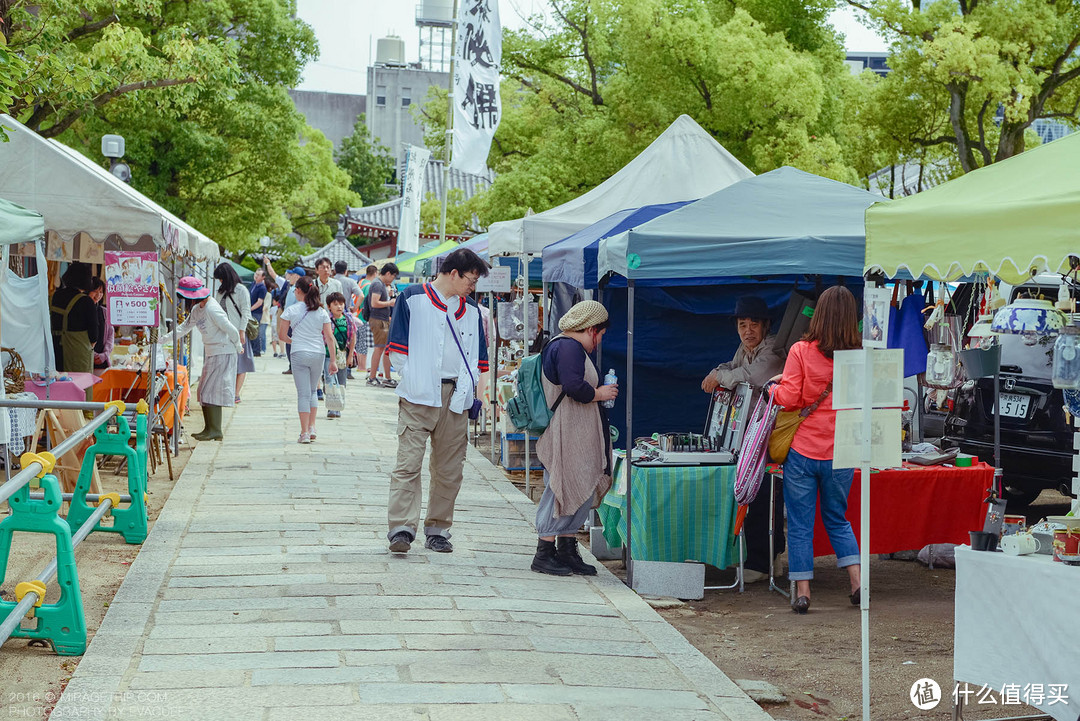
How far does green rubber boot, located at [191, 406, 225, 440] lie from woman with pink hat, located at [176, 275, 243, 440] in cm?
46

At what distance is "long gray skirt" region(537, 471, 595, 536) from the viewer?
6.92 metres

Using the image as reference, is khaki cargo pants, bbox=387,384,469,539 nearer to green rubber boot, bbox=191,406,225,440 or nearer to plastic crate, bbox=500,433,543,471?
plastic crate, bbox=500,433,543,471

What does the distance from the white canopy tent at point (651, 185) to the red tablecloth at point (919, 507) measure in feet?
13.3

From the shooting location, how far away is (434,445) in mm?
7223

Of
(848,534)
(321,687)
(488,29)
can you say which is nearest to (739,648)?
(848,534)

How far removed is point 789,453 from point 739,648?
121cm

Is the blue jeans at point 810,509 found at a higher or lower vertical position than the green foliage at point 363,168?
lower

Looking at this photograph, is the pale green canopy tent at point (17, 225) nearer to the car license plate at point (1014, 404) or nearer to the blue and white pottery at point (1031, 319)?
the blue and white pottery at point (1031, 319)

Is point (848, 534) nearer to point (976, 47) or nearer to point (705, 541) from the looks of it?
point (705, 541)

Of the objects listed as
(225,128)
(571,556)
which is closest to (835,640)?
(571,556)

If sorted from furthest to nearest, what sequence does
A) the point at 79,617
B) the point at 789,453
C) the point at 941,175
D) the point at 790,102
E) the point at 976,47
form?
the point at 941,175, the point at 790,102, the point at 976,47, the point at 789,453, the point at 79,617

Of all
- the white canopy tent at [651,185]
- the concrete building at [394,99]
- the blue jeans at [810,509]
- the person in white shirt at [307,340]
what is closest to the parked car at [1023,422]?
the white canopy tent at [651,185]

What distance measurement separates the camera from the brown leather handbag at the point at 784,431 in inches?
253

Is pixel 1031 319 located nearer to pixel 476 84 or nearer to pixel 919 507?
pixel 919 507
